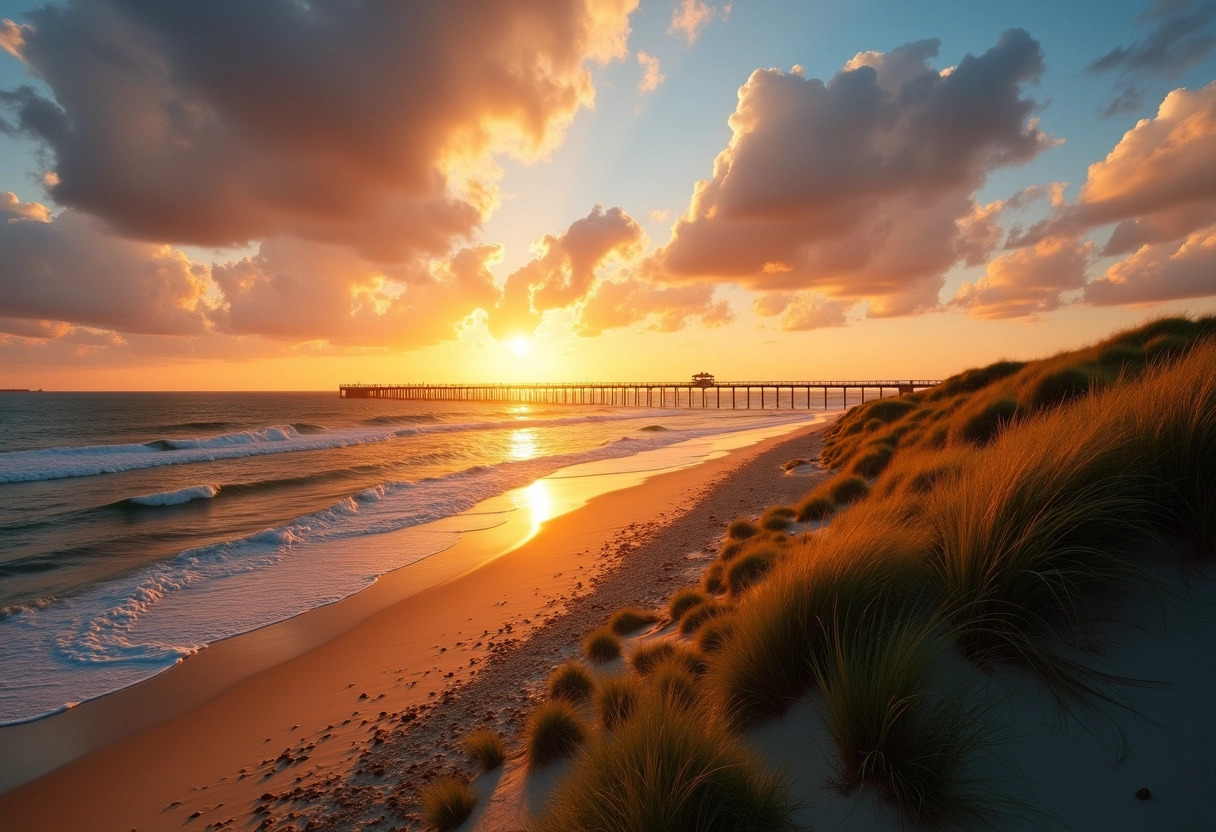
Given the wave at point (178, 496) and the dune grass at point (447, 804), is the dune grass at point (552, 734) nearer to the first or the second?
the dune grass at point (447, 804)

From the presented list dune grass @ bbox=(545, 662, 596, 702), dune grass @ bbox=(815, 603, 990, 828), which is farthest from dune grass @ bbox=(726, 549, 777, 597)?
dune grass @ bbox=(815, 603, 990, 828)

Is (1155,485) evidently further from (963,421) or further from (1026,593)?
(963,421)

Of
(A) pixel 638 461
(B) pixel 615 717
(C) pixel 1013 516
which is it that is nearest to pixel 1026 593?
(C) pixel 1013 516

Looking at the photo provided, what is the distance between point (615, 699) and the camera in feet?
14.1

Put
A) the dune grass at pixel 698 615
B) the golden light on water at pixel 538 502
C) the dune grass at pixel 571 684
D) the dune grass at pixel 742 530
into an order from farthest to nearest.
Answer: the golden light on water at pixel 538 502 → the dune grass at pixel 742 530 → the dune grass at pixel 698 615 → the dune grass at pixel 571 684

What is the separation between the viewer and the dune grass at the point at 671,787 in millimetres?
2480

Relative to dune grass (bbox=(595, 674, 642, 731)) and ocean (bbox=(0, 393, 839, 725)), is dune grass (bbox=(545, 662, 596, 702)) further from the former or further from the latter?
ocean (bbox=(0, 393, 839, 725))

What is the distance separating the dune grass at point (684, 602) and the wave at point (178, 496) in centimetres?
2017

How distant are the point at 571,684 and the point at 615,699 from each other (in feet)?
3.36

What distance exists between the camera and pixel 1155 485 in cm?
325

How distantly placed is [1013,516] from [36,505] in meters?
27.7

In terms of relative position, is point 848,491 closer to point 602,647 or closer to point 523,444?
point 602,647

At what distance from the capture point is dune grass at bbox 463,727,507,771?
14.2 ft

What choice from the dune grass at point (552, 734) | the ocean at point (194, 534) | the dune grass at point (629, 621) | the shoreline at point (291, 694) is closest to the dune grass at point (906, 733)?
the dune grass at point (552, 734)
